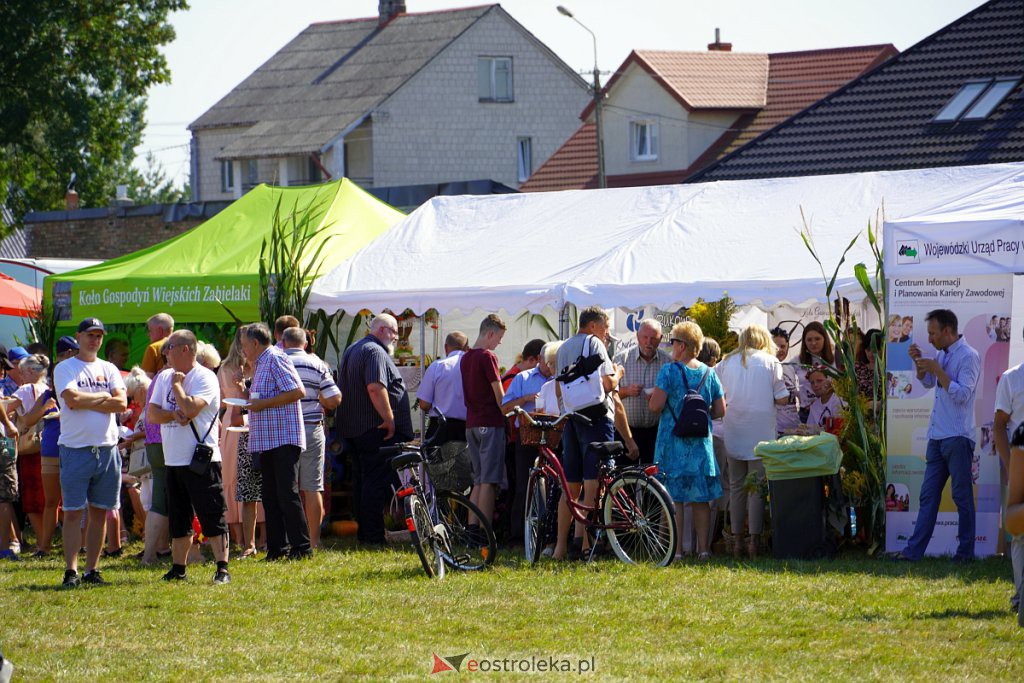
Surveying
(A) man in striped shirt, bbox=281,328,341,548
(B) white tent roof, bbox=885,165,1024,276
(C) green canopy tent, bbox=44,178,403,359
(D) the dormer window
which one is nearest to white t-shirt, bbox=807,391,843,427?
(B) white tent roof, bbox=885,165,1024,276

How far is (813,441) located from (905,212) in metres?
2.64

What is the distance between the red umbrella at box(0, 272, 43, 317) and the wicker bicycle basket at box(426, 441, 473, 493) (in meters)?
7.61

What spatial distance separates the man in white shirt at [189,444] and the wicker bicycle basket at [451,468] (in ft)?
4.83

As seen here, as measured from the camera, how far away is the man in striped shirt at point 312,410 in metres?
10.9

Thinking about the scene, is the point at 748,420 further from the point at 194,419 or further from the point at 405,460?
the point at 194,419

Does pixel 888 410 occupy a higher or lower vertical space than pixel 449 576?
higher

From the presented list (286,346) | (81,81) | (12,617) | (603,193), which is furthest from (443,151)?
(12,617)

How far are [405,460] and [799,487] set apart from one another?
9.28 ft

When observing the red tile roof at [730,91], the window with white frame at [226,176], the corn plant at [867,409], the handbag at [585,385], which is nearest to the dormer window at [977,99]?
the corn plant at [867,409]

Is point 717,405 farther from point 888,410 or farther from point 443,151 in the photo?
point 443,151

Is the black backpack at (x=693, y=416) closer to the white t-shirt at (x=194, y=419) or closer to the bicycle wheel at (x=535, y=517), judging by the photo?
the bicycle wheel at (x=535, y=517)

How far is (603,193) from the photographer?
46.2 ft

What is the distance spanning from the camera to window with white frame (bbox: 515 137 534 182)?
48.1 metres

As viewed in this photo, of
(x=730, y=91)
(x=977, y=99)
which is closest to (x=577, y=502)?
(x=977, y=99)
